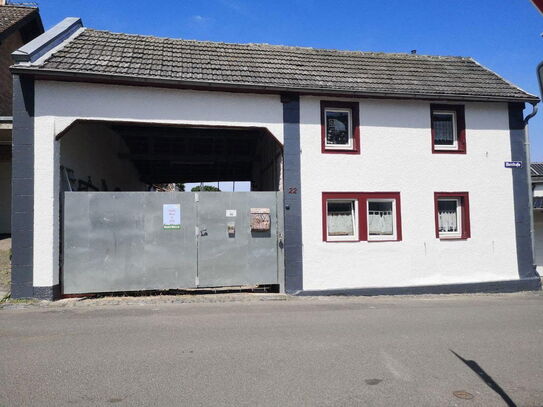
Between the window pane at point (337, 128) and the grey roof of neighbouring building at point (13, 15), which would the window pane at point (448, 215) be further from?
the grey roof of neighbouring building at point (13, 15)

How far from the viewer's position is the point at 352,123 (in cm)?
1126

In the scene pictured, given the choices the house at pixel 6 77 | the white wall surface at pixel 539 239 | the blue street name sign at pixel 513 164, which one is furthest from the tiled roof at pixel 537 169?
the house at pixel 6 77

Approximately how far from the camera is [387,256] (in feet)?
35.7

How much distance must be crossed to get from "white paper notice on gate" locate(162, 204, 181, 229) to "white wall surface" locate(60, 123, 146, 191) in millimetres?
2412

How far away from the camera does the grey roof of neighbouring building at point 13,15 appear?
16.3 metres

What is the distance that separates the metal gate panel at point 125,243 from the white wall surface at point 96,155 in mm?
1148

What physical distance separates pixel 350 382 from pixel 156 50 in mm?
9797

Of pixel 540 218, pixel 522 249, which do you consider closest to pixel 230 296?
pixel 522 249

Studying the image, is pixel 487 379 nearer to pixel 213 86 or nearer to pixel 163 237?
pixel 163 237

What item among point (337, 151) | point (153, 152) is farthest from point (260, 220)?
point (153, 152)

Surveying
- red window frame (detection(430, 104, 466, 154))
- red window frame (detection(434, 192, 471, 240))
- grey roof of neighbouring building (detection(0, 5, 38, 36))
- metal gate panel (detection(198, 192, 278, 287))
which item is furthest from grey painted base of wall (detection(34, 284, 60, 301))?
grey roof of neighbouring building (detection(0, 5, 38, 36))

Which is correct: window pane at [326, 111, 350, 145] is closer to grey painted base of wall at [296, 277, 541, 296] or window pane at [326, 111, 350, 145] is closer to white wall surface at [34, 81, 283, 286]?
white wall surface at [34, 81, 283, 286]

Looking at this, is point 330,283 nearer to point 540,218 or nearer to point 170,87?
point 170,87

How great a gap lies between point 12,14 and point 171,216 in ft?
45.1
